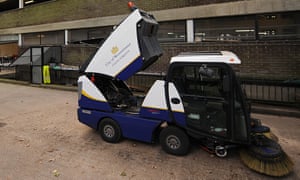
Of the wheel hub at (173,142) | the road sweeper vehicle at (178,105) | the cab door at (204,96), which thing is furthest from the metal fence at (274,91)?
the wheel hub at (173,142)

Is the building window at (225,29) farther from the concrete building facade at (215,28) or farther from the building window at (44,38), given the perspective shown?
the building window at (44,38)

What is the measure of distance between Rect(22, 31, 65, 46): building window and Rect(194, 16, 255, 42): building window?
919 centimetres

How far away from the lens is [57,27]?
1317cm

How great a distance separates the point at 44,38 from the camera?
1438cm

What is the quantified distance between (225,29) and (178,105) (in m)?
5.76

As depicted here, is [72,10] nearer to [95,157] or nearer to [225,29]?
[225,29]

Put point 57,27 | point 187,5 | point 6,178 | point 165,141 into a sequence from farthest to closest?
point 57,27 → point 187,5 → point 165,141 → point 6,178

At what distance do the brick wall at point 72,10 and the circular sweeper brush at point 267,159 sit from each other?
6.47 metres

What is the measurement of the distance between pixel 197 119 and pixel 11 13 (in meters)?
19.0

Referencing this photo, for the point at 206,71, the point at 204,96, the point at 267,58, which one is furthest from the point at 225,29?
the point at 204,96

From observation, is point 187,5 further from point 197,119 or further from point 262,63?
point 197,119

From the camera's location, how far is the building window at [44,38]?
13424 millimetres

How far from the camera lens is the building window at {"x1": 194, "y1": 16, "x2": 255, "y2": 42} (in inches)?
298

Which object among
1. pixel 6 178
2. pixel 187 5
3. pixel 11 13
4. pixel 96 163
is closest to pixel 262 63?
pixel 187 5
